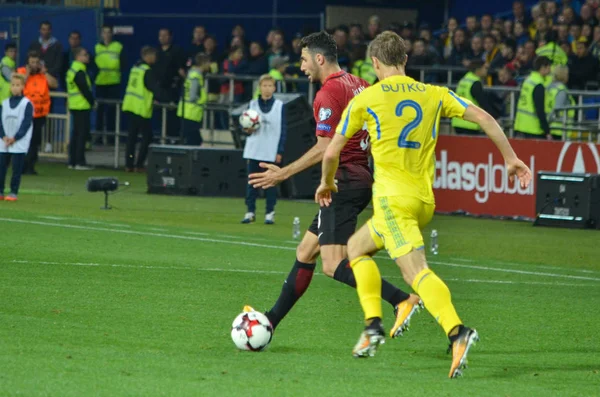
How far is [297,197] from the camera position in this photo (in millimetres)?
22312

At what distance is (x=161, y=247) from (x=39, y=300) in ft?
14.6

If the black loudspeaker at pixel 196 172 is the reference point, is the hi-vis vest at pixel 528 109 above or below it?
above

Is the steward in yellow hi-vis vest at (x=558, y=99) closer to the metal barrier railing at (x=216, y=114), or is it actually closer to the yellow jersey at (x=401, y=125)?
the metal barrier railing at (x=216, y=114)

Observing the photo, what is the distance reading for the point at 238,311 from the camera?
1024 cm

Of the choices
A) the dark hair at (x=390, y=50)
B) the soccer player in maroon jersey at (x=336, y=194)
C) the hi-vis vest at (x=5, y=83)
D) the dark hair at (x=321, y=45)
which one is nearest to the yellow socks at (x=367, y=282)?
the soccer player in maroon jersey at (x=336, y=194)

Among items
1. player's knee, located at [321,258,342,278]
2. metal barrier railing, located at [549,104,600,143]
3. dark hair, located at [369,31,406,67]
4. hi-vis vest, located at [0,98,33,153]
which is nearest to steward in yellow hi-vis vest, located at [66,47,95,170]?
hi-vis vest, located at [0,98,33,153]

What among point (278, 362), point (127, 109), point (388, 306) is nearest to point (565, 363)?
point (278, 362)

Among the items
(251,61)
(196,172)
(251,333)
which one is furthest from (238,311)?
(251,61)

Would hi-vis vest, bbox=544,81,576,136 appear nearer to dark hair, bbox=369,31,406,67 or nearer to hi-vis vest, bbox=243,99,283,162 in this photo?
hi-vis vest, bbox=243,99,283,162

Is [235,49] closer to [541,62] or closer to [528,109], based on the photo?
[528,109]

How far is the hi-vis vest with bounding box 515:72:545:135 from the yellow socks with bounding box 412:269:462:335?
14.0 m

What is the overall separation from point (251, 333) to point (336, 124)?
5.06 ft

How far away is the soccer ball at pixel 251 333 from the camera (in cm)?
834

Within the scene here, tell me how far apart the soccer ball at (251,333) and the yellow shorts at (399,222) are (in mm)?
1030
